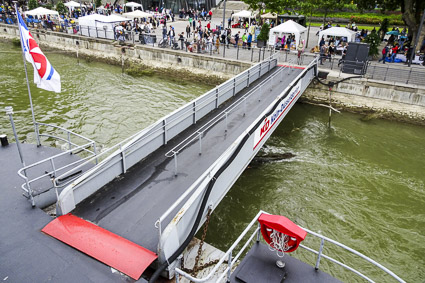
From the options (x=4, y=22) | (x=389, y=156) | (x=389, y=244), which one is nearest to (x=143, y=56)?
(x=389, y=156)

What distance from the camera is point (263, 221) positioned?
18.3ft

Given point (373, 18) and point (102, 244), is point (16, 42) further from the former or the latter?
point (373, 18)

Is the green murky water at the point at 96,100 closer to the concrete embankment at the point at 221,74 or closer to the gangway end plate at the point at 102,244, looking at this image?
the concrete embankment at the point at 221,74

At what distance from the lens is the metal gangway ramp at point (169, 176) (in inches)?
264

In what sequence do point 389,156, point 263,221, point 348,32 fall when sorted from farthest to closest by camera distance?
point 348,32 → point 389,156 → point 263,221

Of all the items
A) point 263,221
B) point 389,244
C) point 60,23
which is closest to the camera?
point 263,221

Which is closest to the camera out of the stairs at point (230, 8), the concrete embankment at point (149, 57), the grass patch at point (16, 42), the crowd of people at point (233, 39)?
the crowd of people at point (233, 39)

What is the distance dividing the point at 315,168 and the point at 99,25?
28.8m

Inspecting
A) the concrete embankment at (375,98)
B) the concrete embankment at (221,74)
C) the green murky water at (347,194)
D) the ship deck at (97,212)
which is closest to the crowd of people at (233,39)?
the concrete embankment at (221,74)

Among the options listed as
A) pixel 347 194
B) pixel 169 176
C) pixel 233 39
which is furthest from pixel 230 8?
pixel 169 176

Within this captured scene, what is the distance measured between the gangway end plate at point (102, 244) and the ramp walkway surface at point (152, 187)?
0.23 metres

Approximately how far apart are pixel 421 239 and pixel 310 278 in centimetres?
714

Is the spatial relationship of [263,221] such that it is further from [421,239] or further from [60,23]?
[60,23]

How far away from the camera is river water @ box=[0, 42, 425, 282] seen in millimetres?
10305
